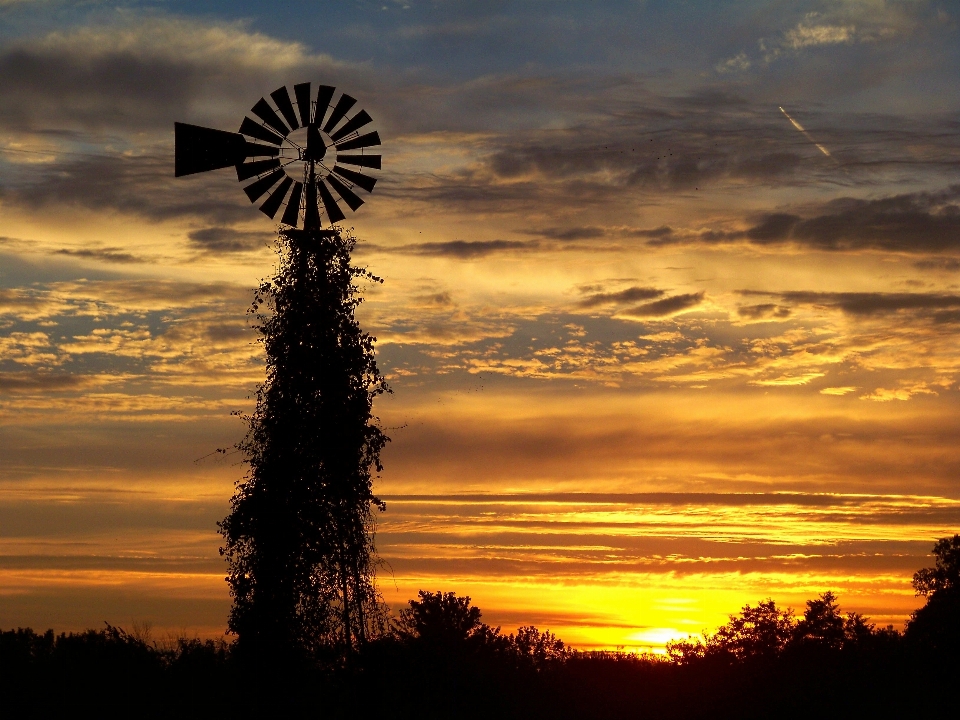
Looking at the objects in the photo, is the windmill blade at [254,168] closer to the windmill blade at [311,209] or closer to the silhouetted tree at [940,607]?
the windmill blade at [311,209]

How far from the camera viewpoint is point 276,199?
33906 millimetres

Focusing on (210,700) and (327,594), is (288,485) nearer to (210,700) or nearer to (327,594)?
(327,594)

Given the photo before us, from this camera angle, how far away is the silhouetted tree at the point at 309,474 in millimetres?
31922

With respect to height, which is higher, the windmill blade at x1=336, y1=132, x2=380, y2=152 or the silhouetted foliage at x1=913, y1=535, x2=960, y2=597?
the windmill blade at x1=336, y1=132, x2=380, y2=152

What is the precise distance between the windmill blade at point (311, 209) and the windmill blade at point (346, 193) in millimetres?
606

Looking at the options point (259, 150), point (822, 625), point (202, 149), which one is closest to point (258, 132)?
point (259, 150)

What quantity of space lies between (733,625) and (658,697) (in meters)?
10.3

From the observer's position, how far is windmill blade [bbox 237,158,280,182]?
1305 inches

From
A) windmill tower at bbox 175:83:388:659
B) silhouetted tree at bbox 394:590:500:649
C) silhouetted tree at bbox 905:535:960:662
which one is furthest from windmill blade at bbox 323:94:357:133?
silhouetted tree at bbox 905:535:960:662

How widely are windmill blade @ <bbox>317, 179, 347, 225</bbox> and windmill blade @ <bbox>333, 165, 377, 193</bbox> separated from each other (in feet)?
2.32

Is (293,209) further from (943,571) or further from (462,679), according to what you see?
(943,571)

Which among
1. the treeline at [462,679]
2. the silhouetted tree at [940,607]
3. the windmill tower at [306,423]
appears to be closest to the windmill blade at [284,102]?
the windmill tower at [306,423]

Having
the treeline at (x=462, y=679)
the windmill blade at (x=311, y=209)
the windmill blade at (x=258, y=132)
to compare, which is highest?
the windmill blade at (x=258, y=132)

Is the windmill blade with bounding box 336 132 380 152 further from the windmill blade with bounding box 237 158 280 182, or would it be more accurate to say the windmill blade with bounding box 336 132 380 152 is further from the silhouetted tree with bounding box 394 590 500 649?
the silhouetted tree with bounding box 394 590 500 649
